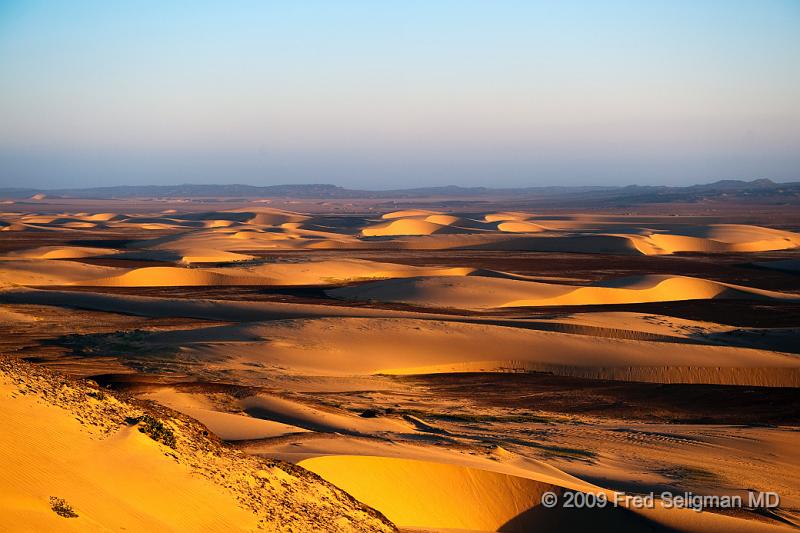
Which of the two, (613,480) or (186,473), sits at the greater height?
(186,473)

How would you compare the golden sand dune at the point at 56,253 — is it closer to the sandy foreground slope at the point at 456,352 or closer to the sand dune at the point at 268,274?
the sand dune at the point at 268,274

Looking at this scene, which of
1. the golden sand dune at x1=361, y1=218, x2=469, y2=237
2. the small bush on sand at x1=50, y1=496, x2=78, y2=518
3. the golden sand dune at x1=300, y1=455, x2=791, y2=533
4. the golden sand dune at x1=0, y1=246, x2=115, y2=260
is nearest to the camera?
the small bush on sand at x1=50, y1=496, x2=78, y2=518

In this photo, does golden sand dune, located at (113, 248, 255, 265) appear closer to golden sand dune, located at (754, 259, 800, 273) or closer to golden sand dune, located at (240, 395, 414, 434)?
golden sand dune, located at (754, 259, 800, 273)

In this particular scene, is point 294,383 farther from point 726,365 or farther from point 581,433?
point 726,365

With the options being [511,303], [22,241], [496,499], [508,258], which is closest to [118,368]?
[496,499]

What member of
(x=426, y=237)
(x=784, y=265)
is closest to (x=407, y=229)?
(x=426, y=237)

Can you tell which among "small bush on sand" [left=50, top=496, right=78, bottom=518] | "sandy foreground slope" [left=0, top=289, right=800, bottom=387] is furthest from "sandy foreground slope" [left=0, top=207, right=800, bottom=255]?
"small bush on sand" [left=50, top=496, right=78, bottom=518]
